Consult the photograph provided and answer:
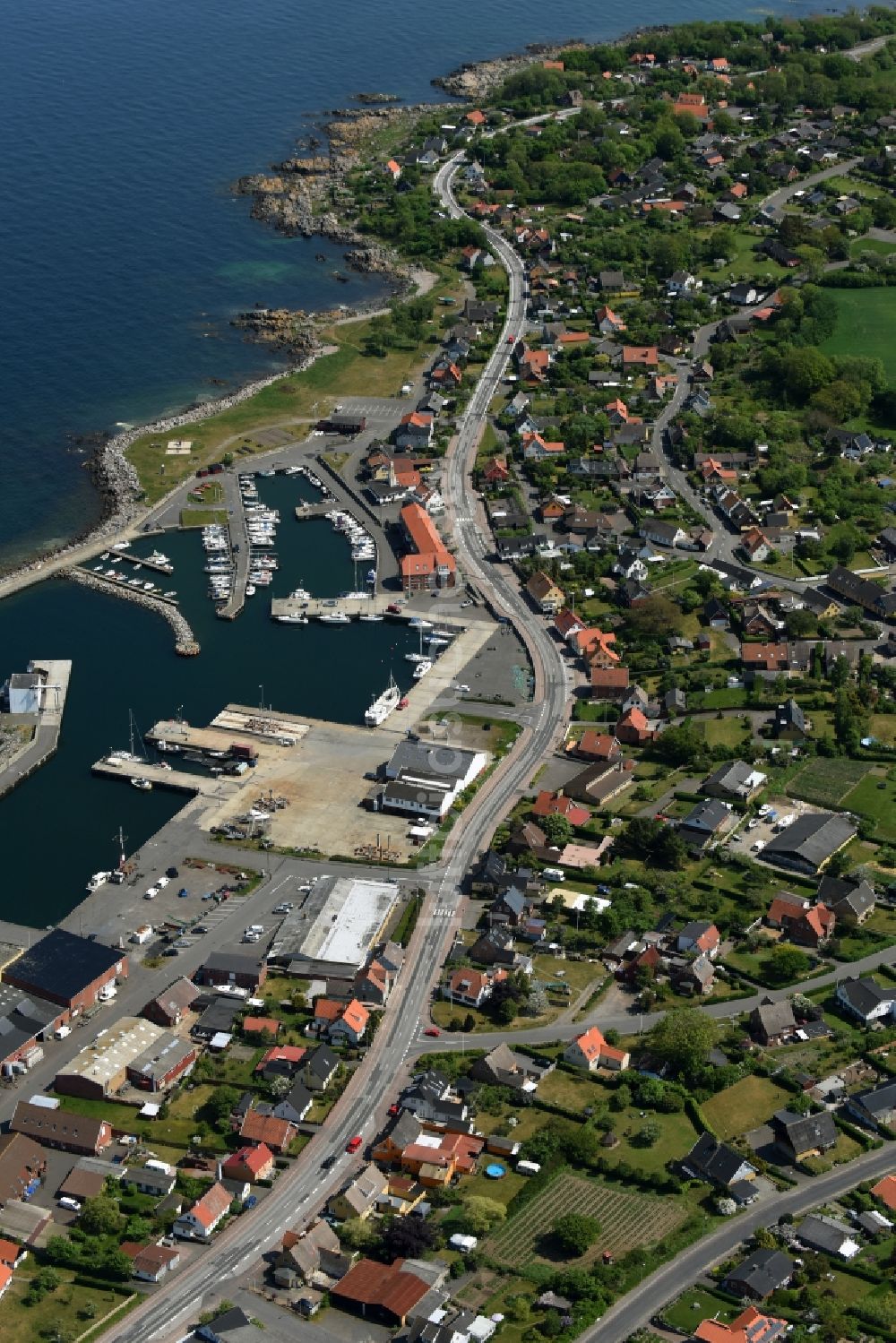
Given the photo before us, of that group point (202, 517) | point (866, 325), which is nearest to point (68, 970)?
point (202, 517)

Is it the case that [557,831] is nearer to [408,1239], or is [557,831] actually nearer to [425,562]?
[408,1239]

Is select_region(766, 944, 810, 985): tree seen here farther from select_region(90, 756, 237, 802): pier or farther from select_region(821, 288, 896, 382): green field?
select_region(821, 288, 896, 382): green field

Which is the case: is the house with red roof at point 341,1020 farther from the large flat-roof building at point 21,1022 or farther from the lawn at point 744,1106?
the lawn at point 744,1106

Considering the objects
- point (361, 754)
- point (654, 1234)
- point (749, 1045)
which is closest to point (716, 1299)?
point (654, 1234)

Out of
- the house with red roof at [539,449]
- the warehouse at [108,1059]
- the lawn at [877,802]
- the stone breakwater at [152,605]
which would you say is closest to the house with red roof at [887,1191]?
the lawn at [877,802]

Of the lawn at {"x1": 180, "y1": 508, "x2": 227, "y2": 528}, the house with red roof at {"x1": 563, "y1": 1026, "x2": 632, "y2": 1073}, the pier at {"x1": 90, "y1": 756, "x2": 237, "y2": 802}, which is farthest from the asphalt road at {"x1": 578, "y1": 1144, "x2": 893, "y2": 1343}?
the lawn at {"x1": 180, "y1": 508, "x2": 227, "y2": 528}

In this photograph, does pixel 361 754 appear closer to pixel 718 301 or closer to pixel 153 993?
pixel 153 993
